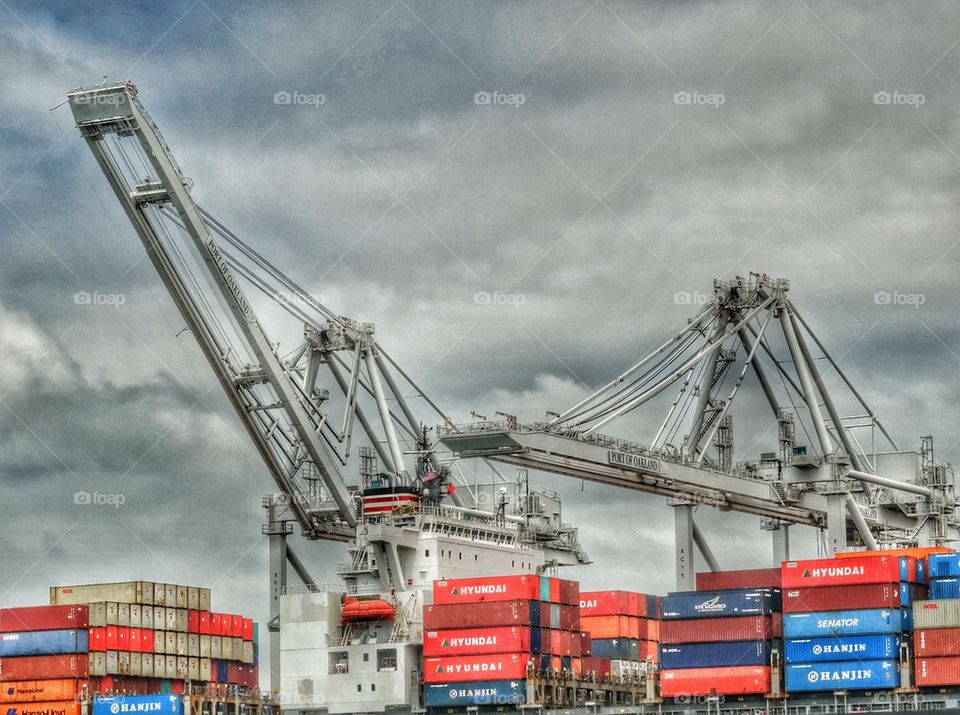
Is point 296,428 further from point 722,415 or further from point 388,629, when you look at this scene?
point 722,415

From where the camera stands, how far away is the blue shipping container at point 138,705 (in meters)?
68.2

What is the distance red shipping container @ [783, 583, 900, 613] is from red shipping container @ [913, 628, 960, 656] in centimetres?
150

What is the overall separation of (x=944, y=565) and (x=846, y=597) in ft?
12.2

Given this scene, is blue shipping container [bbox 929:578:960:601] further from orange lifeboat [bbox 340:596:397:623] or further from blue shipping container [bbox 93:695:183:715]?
blue shipping container [bbox 93:695:183:715]

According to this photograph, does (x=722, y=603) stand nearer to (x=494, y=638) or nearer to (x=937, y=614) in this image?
(x=937, y=614)

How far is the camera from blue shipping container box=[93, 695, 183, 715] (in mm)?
68188

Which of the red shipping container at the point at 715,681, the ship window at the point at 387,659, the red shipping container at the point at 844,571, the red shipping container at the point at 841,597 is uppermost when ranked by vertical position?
the red shipping container at the point at 844,571

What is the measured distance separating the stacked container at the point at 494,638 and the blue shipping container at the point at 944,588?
13997mm

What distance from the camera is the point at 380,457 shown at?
84.4 metres

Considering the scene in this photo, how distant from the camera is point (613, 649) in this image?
7300 centimetres

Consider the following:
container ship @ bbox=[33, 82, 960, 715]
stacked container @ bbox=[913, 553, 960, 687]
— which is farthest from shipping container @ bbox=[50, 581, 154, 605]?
stacked container @ bbox=[913, 553, 960, 687]

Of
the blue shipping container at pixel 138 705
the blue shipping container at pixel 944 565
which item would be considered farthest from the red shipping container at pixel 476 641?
the blue shipping container at pixel 944 565

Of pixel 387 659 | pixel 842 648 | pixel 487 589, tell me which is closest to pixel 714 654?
pixel 842 648

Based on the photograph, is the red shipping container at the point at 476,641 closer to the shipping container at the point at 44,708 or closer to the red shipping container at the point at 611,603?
the red shipping container at the point at 611,603
